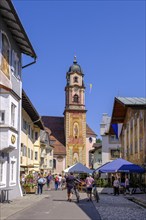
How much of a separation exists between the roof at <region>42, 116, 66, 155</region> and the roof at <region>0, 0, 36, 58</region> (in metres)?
68.6

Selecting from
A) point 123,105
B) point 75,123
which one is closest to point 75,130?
point 75,123

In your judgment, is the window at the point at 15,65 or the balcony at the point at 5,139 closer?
the balcony at the point at 5,139

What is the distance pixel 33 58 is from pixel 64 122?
73299mm

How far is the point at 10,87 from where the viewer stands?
22500 millimetres

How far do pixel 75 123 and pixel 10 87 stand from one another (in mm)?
72293

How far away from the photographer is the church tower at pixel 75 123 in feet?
307

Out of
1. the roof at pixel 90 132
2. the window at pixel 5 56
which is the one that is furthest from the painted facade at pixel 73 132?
the window at pixel 5 56

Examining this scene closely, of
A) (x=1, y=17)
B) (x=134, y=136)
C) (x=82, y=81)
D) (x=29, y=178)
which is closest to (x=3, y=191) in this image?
(x=1, y=17)

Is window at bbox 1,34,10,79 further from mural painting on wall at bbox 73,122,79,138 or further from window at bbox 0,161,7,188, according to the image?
mural painting on wall at bbox 73,122,79,138

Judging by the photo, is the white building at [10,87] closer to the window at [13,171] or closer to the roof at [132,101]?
the window at [13,171]

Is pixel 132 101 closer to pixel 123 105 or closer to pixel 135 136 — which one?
pixel 123 105

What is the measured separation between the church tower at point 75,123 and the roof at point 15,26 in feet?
223

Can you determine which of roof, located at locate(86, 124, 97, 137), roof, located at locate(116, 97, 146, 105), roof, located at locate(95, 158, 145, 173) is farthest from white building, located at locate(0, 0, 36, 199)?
roof, located at locate(86, 124, 97, 137)

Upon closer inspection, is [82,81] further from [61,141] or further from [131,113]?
[131,113]
